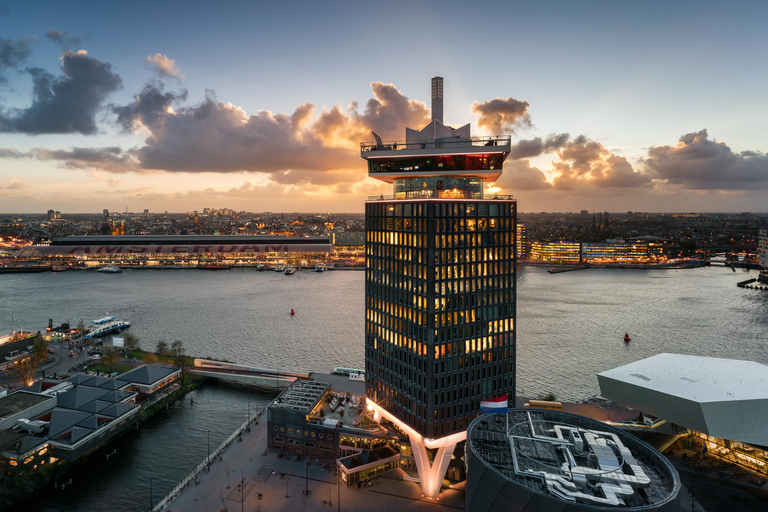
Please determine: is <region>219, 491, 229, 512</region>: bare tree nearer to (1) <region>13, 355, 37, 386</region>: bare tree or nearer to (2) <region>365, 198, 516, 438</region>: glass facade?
Answer: (2) <region>365, 198, 516, 438</region>: glass facade

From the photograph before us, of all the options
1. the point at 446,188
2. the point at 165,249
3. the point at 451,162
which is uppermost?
the point at 451,162

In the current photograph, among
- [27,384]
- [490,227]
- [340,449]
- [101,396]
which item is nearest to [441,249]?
[490,227]

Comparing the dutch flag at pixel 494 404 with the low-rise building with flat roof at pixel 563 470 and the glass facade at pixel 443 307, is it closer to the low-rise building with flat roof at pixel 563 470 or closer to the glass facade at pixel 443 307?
the glass facade at pixel 443 307

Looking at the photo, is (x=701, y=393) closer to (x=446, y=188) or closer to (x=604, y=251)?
(x=446, y=188)

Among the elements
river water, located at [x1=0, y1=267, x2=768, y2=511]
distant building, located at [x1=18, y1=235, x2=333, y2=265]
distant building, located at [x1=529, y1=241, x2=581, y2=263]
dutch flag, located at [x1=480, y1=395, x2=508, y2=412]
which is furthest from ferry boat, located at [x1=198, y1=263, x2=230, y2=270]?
dutch flag, located at [x1=480, y1=395, x2=508, y2=412]

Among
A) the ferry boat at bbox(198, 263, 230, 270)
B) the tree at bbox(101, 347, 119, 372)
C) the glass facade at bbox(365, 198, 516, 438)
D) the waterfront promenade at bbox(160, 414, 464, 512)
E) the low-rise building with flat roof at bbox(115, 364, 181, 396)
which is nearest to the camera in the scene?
the waterfront promenade at bbox(160, 414, 464, 512)

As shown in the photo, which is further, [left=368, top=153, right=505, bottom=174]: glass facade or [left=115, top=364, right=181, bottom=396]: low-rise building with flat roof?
[left=115, top=364, right=181, bottom=396]: low-rise building with flat roof

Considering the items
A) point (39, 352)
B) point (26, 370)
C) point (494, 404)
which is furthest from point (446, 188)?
point (39, 352)

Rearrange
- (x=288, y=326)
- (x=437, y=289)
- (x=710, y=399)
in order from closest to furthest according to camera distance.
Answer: (x=437, y=289)
(x=710, y=399)
(x=288, y=326)
